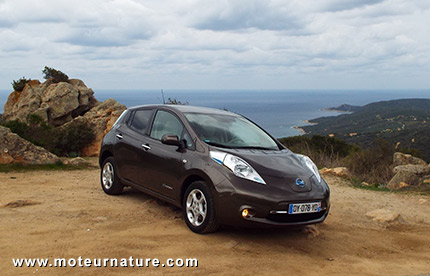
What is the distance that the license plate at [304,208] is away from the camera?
17.1 feet

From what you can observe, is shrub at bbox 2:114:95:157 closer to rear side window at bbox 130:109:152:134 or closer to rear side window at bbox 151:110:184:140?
rear side window at bbox 130:109:152:134

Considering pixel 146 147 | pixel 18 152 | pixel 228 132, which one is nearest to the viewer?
pixel 228 132

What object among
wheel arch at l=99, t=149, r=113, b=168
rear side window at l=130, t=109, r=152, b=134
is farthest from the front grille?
wheel arch at l=99, t=149, r=113, b=168

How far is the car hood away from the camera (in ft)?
17.5

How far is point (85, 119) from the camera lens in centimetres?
2011

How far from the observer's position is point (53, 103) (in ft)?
80.0

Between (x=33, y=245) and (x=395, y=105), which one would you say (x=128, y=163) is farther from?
(x=395, y=105)

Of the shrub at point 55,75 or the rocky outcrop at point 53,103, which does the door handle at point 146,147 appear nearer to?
the rocky outcrop at point 53,103

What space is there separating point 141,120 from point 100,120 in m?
13.1

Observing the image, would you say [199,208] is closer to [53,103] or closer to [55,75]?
[53,103]

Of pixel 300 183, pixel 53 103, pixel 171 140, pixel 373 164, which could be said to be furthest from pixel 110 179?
pixel 53 103

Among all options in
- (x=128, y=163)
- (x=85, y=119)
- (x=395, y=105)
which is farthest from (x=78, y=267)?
(x=395, y=105)

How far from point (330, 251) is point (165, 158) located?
250cm

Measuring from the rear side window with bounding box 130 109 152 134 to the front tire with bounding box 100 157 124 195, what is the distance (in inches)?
30.9
